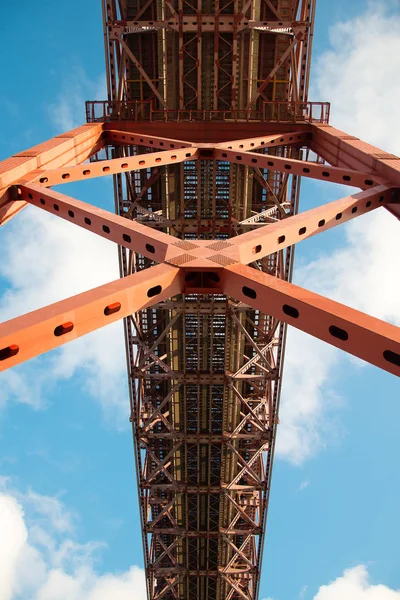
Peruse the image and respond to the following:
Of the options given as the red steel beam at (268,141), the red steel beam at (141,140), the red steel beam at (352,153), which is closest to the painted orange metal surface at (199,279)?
the red steel beam at (352,153)

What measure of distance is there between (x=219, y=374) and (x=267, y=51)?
37.1 ft

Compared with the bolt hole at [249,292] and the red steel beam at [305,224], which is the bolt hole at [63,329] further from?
the red steel beam at [305,224]

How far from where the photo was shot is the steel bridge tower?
6.79 m

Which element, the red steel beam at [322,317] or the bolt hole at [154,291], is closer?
the red steel beam at [322,317]

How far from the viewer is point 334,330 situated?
614 centimetres

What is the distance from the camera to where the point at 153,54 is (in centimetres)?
1706

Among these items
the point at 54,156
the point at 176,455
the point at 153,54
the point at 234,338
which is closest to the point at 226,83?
the point at 153,54

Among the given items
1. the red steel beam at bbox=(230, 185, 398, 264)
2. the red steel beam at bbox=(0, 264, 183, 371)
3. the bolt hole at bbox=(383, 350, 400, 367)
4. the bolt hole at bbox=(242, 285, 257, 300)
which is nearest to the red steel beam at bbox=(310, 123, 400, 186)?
the red steel beam at bbox=(230, 185, 398, 264)

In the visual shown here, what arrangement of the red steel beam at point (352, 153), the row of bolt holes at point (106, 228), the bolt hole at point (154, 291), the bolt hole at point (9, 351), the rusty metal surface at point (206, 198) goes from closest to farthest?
the bolt hole at point (9, 351), the bolt hole at point (154, 291), the row of bolt holes at point (106, 228), the red steel beam at point (352, 153), the rusty metal surface at point (206, 198)

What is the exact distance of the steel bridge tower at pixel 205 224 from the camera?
22.3ft

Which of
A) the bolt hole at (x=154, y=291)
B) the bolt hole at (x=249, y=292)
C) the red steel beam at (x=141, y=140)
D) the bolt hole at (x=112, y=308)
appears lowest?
the bolt hole at (x=112, y=308)

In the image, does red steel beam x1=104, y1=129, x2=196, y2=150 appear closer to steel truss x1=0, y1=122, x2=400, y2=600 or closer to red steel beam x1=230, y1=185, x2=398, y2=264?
steel truss x1=0, y1=122, x2=400, y2=600

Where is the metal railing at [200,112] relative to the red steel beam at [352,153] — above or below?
above

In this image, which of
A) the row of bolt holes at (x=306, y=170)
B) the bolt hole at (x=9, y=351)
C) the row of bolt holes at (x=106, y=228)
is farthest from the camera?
the row of bolt holes at (x=306, y=170)
